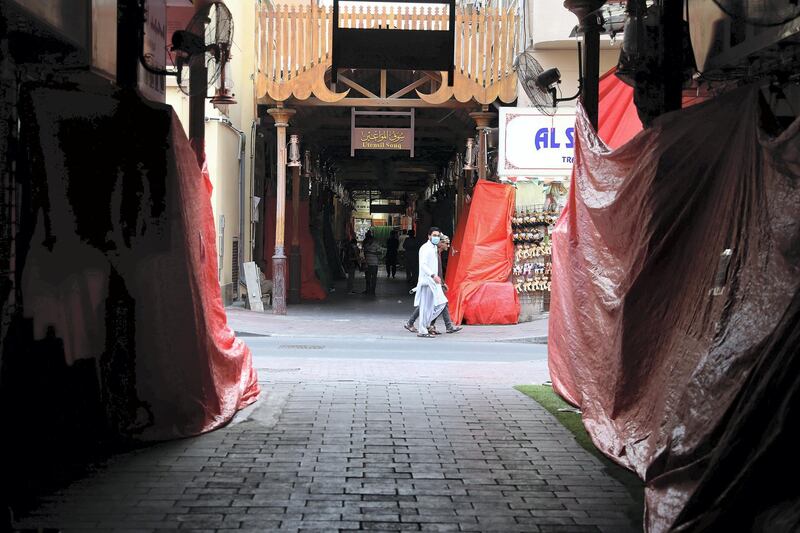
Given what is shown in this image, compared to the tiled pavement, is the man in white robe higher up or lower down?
higher up

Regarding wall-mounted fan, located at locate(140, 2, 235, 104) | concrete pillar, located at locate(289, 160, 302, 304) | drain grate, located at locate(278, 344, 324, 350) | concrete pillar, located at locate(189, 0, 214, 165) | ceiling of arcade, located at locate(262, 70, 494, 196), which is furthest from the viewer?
concrete pillar, located at locate(289, 160, 302, 304)

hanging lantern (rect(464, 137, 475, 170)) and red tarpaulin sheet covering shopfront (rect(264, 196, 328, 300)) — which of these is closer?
hanging lantern (rect(464, 137, 475, 170))

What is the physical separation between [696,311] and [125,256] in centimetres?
432

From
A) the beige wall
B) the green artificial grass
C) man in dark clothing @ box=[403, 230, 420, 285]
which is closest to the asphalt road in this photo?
the green artificial grass

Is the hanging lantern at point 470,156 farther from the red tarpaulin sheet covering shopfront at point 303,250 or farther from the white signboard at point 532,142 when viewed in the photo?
the red tarpaulin sheet covering shopfront at point 303,250

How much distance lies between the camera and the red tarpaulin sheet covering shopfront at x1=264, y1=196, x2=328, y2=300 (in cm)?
2619

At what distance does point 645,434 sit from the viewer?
255 inches

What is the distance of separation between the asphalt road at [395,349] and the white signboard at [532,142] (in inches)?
143

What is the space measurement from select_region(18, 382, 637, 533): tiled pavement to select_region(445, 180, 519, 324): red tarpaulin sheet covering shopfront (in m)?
10.8

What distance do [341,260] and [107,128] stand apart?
33.0 metres

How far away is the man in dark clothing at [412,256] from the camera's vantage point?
28109 mm

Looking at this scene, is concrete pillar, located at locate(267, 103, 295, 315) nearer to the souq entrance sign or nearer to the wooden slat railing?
the wooden slat railing

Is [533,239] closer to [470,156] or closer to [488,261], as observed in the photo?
[488,261]

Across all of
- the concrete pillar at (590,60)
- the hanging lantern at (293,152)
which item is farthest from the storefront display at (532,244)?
the concrete pillar at (590,60)
